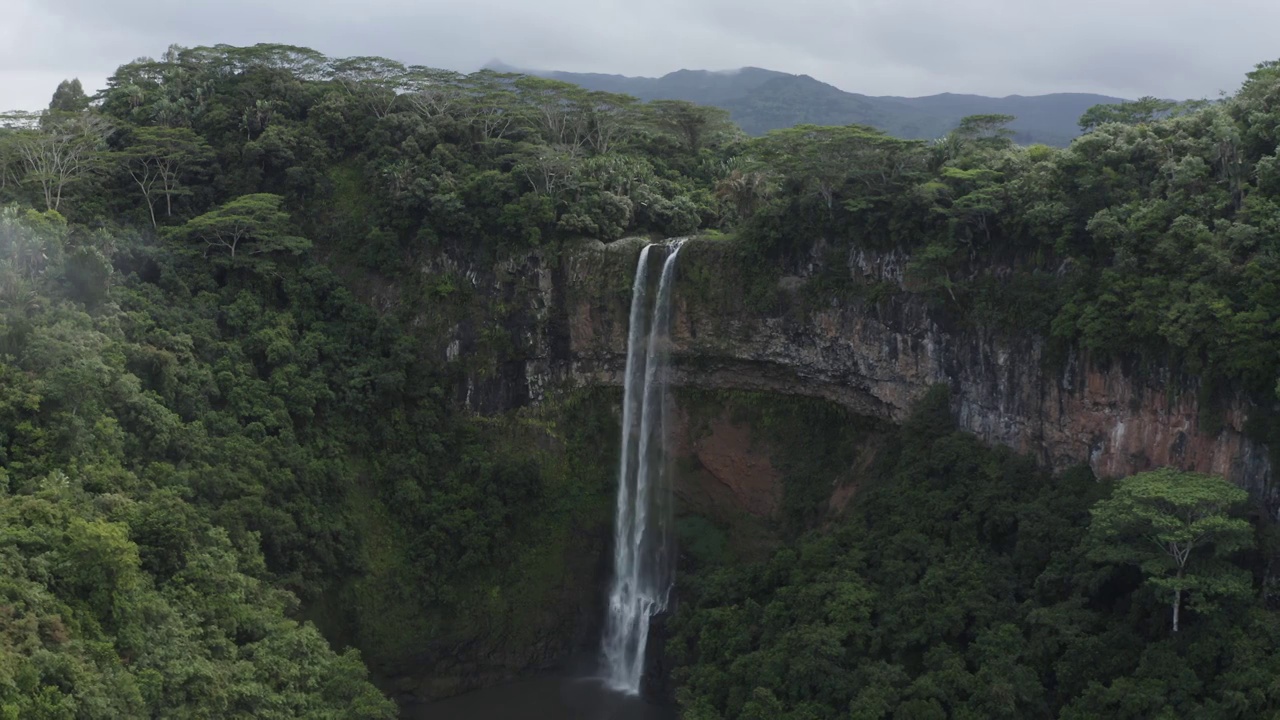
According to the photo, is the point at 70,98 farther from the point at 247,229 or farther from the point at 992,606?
the point at 992,606

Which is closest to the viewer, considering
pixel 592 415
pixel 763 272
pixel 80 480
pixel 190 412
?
pixel 80 480

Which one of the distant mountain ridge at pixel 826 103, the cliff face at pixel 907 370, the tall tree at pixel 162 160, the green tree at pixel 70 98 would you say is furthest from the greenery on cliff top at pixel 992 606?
the distant mountain ridge at pixel 826 103

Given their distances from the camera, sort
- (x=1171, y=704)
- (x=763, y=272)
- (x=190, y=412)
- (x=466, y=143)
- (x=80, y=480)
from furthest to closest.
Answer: (x=466, y=143) → (x=763, y=272) → (x=190, y=412) → (x=80, y=480) → (x=1171, y=704)

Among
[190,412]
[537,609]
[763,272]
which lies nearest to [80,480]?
[190,412]

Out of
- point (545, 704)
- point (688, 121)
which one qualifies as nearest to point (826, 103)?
point (688, 121)

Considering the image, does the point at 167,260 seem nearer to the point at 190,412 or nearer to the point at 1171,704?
the point at 190,412

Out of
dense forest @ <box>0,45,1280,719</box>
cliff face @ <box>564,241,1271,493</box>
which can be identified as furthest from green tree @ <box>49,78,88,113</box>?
cliff face @ <box>564,241,1271,493</box>

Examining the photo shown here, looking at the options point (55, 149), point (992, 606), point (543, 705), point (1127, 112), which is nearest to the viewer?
point (992, 606)
